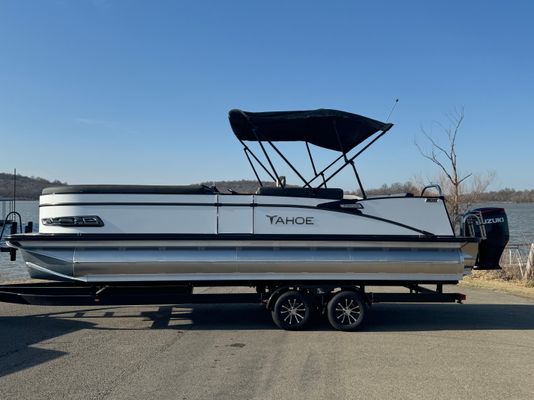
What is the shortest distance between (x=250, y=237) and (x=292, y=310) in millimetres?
1272

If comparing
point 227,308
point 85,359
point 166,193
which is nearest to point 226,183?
point 166,193

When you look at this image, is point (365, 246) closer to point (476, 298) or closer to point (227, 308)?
point (227, 308)

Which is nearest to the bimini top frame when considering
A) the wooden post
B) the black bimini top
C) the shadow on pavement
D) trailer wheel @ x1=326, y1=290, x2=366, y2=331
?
the black bimini top

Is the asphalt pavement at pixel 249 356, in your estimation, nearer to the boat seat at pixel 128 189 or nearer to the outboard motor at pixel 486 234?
the outboard motor at pixel 486 234

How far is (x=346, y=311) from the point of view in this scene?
25.5 feet

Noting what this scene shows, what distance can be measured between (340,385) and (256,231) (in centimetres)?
292

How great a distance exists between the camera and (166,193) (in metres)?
7.61

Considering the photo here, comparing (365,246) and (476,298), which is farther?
(476,298)

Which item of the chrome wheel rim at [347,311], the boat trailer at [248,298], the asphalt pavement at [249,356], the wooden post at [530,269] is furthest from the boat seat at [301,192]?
the wooden post at [530,269]

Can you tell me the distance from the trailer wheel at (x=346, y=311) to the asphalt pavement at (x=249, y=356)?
192 millimetres

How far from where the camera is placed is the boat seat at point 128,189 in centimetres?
751

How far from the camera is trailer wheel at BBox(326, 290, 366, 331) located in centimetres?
773

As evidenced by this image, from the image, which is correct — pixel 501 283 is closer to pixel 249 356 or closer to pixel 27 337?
pixel 249 356

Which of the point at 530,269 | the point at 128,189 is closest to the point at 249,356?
the point at 128,189
